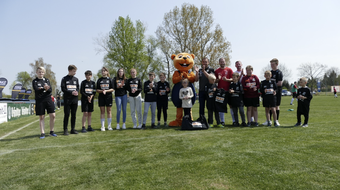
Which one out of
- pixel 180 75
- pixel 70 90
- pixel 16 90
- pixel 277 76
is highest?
pixel 16 90

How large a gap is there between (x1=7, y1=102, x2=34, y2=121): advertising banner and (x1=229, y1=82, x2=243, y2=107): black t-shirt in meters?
13.4

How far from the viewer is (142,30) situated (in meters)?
35.4

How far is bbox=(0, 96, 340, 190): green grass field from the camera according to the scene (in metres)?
2.85

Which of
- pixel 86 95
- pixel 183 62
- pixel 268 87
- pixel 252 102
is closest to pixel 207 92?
pixel 183 62

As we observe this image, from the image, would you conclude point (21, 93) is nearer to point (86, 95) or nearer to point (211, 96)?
point (86, 95)

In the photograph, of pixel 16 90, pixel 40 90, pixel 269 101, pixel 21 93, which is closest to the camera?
pixel 40 90

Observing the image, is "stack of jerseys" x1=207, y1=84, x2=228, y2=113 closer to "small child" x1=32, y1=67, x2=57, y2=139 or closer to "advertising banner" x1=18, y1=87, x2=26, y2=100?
"small child" x1=32, y1=67, x2=57, y2=139

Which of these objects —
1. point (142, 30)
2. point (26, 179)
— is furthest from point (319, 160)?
point (142, 30)

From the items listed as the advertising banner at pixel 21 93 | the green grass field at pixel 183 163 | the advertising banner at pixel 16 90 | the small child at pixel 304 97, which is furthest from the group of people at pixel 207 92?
the advertising banner at pixel 21 93

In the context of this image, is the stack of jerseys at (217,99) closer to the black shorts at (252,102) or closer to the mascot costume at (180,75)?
the mascot costume at (180,75)

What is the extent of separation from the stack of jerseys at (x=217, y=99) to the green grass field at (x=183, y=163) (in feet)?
6.52

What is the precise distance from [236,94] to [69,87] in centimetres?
522

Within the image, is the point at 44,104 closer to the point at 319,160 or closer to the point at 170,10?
the point at 319,160

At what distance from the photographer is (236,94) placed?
7.25 metres
